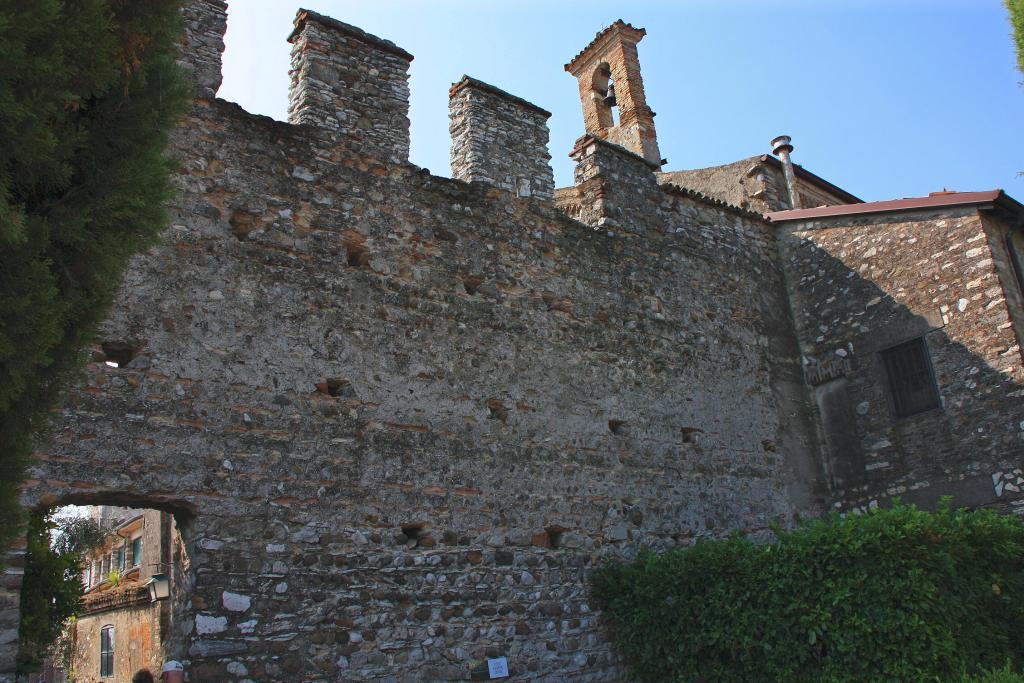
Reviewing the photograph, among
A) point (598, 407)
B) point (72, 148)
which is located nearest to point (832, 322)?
point (598, 407)

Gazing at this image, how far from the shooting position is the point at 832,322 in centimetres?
1000

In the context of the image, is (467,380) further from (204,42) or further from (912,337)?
(912,337)

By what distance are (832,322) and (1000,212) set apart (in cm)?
202

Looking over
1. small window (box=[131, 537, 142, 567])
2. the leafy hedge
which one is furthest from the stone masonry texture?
small window (box=[131, 537, 142, 567])

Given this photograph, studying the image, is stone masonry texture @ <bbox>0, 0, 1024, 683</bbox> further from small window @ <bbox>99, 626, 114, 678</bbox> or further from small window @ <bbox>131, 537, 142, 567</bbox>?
small window @ <bbox>131, 537, 142, 567</bbox>

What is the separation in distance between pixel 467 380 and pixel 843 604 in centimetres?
328

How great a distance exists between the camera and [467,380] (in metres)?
7.25

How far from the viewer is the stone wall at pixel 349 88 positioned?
7324 millimetres

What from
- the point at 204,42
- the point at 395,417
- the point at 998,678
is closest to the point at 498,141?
the point at 204,42

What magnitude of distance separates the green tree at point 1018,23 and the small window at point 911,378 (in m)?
4.11

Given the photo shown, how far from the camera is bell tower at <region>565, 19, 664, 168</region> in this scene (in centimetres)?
1254

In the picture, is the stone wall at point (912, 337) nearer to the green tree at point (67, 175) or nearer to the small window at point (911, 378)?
the small window at point (911, 378)

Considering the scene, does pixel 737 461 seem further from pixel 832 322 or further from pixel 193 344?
pixel 193 344

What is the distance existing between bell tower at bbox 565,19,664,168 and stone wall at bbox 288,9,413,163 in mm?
5326
